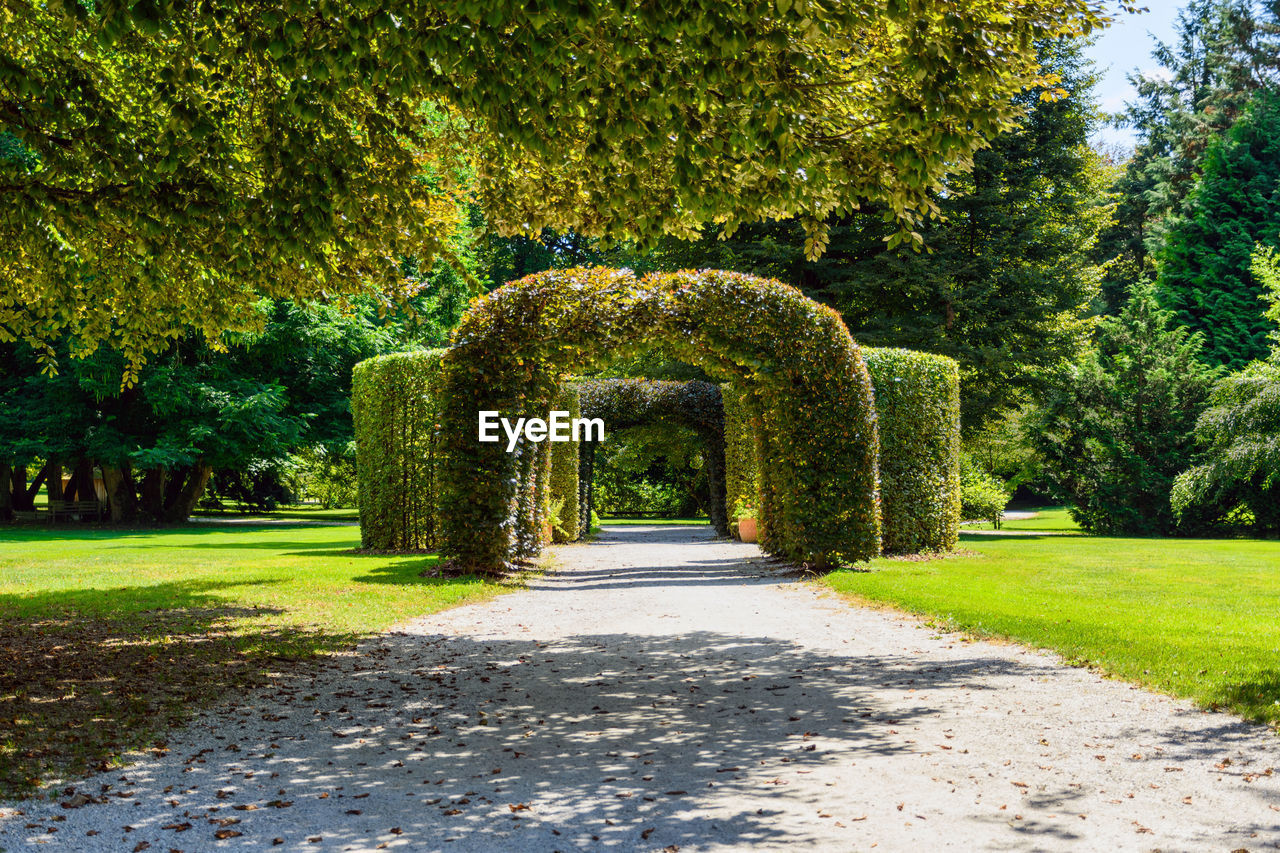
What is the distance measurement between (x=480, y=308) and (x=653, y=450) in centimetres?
2289

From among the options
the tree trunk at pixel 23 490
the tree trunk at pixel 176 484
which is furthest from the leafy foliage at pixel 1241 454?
the tree trunk at pixel 23 490

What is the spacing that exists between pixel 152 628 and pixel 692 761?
649 centimetres

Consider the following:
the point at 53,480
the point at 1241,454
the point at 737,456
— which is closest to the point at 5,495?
the point at 53,480

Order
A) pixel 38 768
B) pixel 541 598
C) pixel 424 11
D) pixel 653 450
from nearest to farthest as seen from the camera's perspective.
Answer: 1. pixel 38 768
2. pixel 424 11
3. pixel 541 598
4. pixel 653 450

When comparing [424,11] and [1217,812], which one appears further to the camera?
[424,11]

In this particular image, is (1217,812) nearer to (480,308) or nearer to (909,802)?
(909,802)

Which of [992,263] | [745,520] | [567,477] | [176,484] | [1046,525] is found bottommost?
[1046,525]

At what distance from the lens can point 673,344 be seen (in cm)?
1340

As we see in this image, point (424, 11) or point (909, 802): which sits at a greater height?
→ point (424, 11)

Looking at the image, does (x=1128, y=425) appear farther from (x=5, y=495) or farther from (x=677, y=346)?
(x=5, y=495)

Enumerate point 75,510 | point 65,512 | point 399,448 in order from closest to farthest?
point 399,448
point 65,512
point 75,510

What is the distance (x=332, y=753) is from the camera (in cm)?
482

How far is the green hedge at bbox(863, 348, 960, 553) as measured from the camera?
14.8 metres

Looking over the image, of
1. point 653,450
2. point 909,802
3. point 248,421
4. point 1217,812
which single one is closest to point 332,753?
point 909,802
